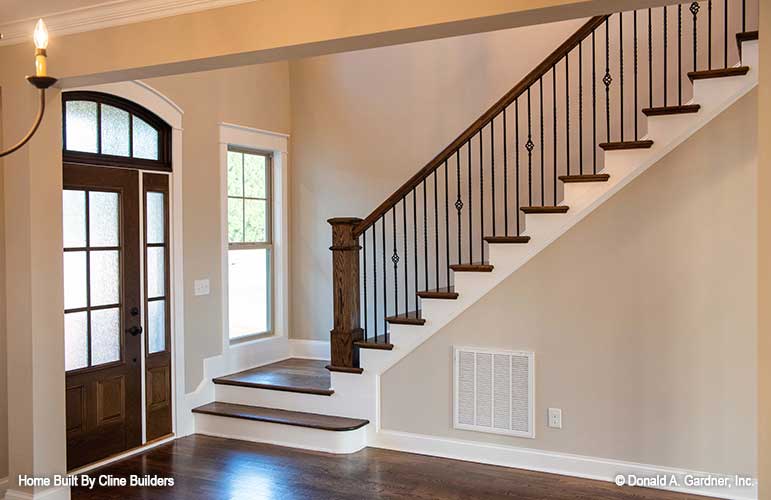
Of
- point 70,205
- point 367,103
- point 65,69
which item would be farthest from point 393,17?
point 367,103

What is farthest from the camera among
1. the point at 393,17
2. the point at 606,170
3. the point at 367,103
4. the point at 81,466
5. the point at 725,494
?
the point at 367,103

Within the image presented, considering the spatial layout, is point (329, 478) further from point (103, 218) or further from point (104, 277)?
point (103, 218)

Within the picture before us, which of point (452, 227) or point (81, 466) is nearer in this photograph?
point (81, 466)

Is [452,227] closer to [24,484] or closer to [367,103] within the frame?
[367,103]

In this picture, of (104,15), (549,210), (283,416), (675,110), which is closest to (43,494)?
(283,416)

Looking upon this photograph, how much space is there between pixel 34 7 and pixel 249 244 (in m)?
3.05

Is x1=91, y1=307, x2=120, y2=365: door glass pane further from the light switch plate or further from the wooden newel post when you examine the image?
the wooden newel post

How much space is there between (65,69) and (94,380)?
84.2 inches

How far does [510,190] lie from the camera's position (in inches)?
224

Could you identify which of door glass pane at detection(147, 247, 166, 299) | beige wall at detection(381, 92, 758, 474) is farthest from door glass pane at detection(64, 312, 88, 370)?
beige wall at detection(381, 92, 758, 474)

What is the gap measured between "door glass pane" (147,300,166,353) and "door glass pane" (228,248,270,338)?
80 centimetres

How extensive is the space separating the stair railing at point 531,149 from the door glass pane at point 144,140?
1445 mm

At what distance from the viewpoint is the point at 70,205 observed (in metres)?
4.56

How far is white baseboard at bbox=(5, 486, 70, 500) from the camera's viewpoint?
3.76m
